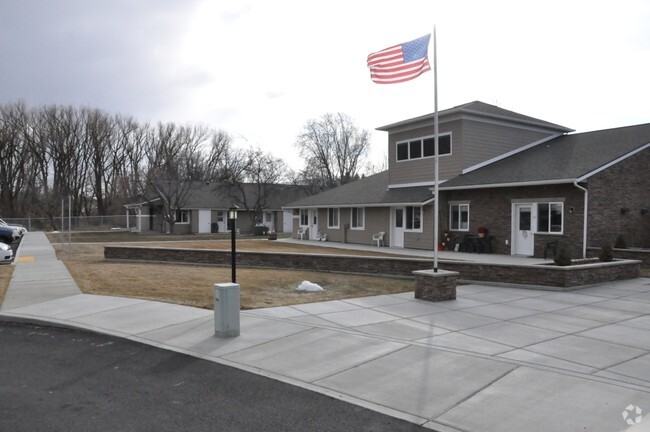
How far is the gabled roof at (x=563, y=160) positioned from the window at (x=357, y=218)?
7.06 m

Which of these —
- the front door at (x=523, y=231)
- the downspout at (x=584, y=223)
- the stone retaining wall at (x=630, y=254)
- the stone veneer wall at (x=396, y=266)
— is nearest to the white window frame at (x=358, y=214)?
the front door at (x=523, y=231)

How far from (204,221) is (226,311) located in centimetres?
4292

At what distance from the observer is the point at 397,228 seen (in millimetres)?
27531

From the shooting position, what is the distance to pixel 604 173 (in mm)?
20031

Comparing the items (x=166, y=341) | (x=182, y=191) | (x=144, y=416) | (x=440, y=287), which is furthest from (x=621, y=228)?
(x=182, y=191)

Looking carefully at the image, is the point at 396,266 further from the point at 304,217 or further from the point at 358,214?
the point at 304,217

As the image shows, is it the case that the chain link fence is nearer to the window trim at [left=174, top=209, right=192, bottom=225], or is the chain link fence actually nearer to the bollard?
the window trim at [left=174, top=209, right=192, bottom=225]

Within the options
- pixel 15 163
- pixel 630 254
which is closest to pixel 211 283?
pixel 630 254

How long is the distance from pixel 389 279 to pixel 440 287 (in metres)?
3.88

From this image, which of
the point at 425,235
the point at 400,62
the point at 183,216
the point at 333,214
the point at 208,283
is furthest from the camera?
the point at 183,216

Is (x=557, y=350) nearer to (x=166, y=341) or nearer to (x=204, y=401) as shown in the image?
(x=204, y=401)

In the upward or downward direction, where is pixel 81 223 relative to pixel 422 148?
downward

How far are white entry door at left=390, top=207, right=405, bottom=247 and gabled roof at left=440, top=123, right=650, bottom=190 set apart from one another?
3.54 meters

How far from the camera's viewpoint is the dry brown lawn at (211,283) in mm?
11250
